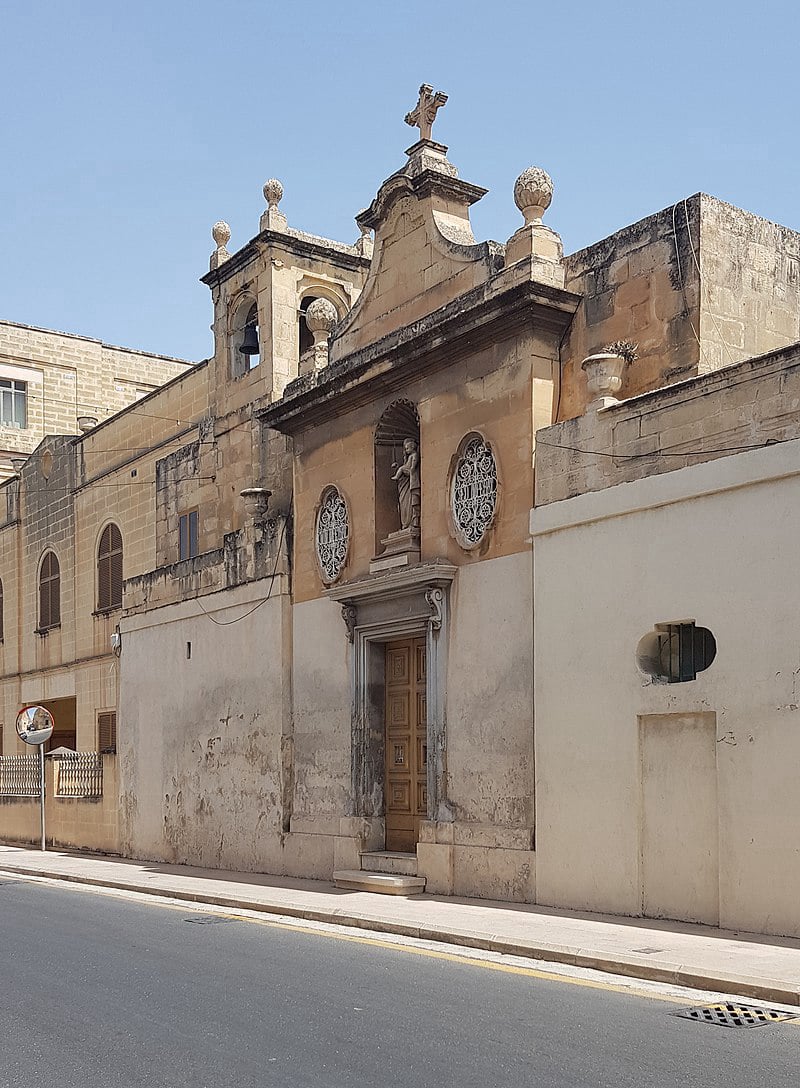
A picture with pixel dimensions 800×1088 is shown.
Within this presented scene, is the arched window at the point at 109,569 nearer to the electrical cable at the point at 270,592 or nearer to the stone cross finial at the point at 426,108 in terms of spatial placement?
the electrical cable at the point at 270,592

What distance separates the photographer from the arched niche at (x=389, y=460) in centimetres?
1560

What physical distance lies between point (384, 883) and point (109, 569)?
580 inches

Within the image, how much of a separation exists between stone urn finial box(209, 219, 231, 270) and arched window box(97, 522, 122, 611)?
7095 millimetres

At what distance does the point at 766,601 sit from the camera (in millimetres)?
10367

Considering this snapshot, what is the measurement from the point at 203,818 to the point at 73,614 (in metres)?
11.1

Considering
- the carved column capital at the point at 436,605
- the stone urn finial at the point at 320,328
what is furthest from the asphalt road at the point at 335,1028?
the stone urn finial at the point at 320,328

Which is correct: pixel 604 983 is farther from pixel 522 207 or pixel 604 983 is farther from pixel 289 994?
pixel 522 207

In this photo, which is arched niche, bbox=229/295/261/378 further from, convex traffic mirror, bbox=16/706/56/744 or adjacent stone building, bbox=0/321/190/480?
adjacent stone building, bbox=0/321/190/480

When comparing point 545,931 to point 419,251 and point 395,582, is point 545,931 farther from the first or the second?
point 419,251

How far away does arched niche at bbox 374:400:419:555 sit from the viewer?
51.2 ft

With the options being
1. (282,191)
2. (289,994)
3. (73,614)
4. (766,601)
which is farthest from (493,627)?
(73,614)

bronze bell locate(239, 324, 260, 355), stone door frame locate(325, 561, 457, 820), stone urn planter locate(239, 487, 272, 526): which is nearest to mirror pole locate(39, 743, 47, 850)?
stone urn planter locate(239, 487, 272, 526)

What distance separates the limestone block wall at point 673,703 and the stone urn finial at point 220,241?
35.6 feet

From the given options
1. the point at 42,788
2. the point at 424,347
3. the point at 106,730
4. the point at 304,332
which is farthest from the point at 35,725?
the point at 424,347
